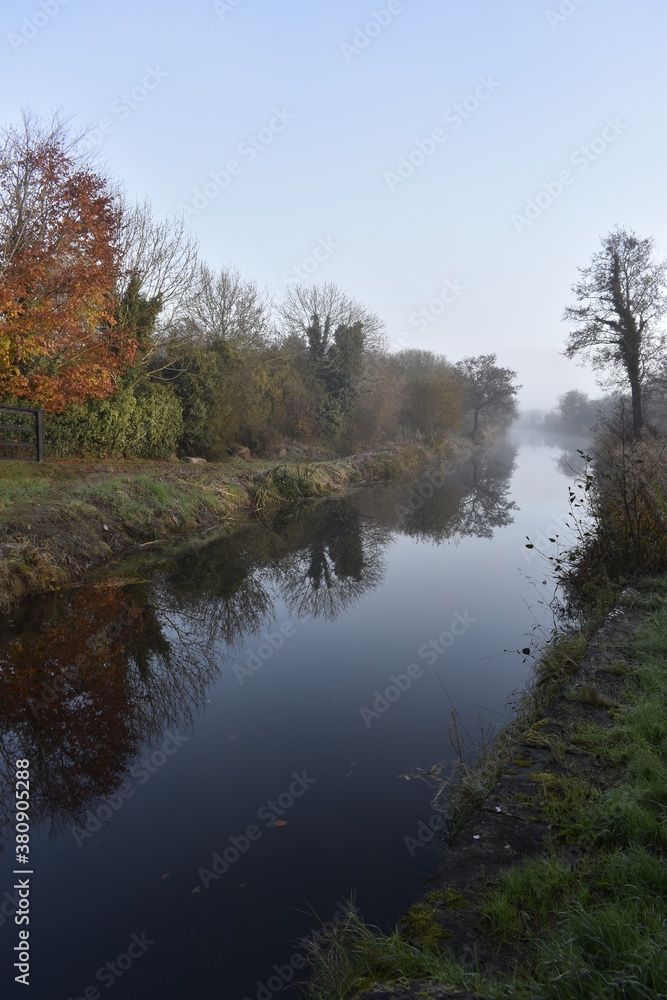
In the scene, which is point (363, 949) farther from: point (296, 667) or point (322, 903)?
point (296, 667)

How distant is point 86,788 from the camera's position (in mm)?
4285

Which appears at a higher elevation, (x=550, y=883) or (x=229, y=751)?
(x=550, y=883)

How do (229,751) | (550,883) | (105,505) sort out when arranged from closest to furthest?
(550,883) < (229,751) < (105,505)

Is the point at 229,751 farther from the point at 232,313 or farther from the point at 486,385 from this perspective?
the point at 486,385

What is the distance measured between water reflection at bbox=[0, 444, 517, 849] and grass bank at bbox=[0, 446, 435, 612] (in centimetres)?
73

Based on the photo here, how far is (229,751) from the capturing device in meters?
4.82

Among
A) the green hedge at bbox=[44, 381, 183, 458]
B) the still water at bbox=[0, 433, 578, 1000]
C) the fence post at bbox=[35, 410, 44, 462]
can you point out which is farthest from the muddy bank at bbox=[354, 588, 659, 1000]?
the green hedge at bbox=[44, 381, 183, 458]

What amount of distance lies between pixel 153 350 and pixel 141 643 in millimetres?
14080

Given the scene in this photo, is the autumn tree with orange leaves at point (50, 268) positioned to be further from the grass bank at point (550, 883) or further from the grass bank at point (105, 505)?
the grass bank at point (550, 883)

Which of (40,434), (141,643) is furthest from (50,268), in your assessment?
(141,643)

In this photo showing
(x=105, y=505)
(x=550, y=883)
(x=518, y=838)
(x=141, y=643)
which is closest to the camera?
(x=550, y=883)

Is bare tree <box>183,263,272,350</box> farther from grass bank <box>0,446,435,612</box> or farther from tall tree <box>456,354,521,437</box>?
tall tree <box>456,354,521,437</box>

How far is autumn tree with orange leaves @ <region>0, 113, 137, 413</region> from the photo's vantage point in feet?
40.4

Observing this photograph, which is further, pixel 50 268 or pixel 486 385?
pixel 486 385
